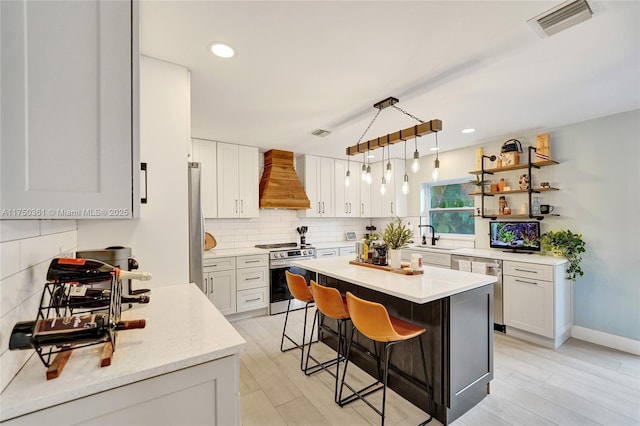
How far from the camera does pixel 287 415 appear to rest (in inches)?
A: 78.7

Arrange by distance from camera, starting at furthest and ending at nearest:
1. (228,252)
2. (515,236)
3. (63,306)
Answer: (228,252)
(515,236)
(63,306)

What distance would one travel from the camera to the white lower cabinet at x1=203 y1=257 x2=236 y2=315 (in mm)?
3619

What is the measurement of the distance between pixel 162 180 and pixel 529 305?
382 cm

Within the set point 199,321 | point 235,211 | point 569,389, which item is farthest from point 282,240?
point 569,389

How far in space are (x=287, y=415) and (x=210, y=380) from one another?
1.28 meters

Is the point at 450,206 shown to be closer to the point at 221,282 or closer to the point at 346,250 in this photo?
the point at 346,250

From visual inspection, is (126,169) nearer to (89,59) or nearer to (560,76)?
(89,59)

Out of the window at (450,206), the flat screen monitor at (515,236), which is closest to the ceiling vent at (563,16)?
the flat screen monitor at (515,236)

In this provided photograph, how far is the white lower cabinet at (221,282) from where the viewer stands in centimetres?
362

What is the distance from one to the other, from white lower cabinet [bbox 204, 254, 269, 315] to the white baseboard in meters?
3.84

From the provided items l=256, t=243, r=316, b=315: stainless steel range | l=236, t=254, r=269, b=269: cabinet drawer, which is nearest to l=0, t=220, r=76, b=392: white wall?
l=236, t=254, r=269, b=269: cabinet drawer

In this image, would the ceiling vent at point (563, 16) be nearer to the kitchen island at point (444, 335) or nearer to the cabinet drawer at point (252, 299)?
the kitchen island at point (444, 335)

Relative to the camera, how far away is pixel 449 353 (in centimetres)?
187

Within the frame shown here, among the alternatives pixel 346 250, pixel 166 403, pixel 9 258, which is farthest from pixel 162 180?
pixel 346 250
